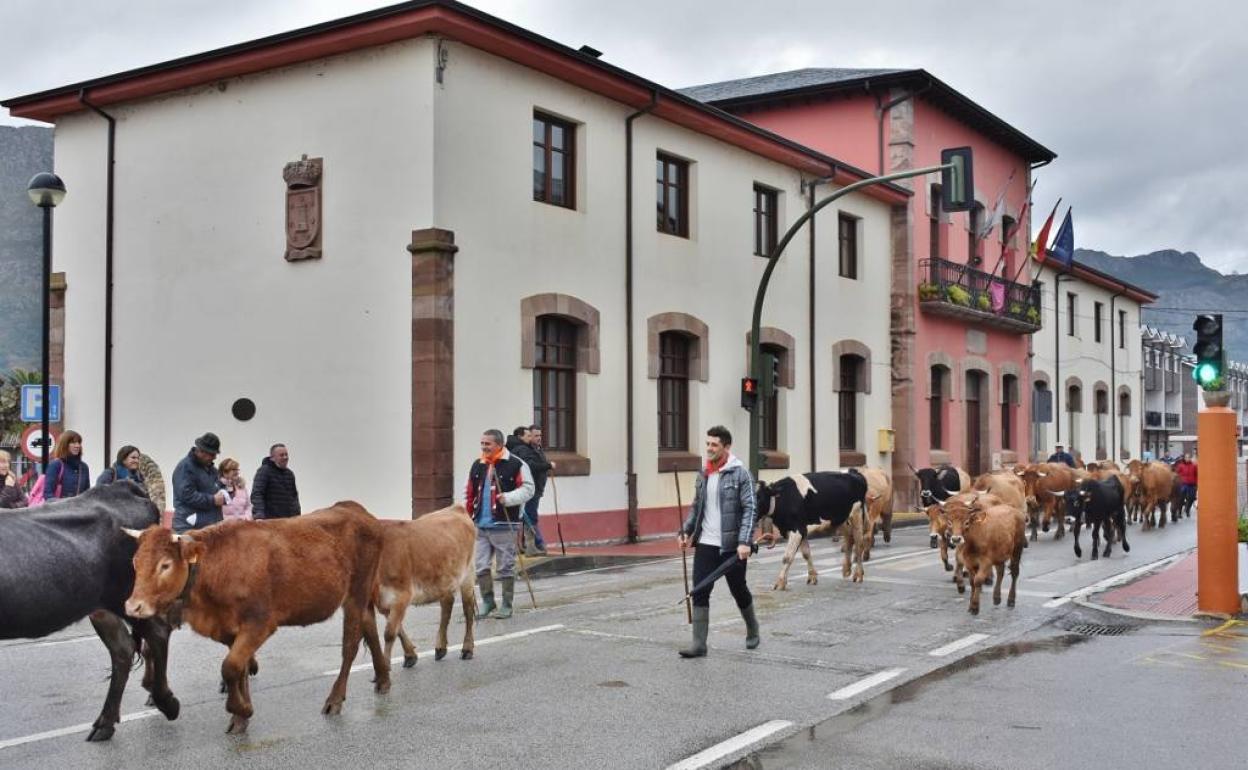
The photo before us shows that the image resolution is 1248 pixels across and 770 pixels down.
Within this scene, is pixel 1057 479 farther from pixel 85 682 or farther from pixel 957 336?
pixel 85 682

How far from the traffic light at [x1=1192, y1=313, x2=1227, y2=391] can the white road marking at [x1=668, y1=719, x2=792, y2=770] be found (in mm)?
7195

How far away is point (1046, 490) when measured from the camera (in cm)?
2205

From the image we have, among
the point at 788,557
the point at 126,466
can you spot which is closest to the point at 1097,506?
the point at 788,557

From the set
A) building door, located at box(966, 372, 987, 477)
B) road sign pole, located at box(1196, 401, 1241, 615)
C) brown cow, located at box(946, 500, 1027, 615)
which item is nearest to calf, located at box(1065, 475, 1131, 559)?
brown cow, located at box(946, 500, 1027, 615)

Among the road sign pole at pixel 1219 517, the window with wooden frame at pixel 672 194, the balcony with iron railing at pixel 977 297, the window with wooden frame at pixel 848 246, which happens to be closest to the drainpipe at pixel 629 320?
the window with wooden frame at pixel 672 194

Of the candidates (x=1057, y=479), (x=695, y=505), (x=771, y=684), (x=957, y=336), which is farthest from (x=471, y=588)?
(x=957, y=336)

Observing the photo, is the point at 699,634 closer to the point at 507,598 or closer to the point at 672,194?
the point at 507,598

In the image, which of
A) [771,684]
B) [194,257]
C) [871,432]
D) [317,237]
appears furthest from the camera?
[871,432]

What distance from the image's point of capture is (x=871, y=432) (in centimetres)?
2869

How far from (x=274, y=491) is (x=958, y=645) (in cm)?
703

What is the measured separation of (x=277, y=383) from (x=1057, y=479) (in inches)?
546

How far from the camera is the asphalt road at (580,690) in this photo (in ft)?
21.9

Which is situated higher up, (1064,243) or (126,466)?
(1064,243)

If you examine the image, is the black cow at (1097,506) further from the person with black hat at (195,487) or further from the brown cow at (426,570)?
the person with black hat at (195,487)
